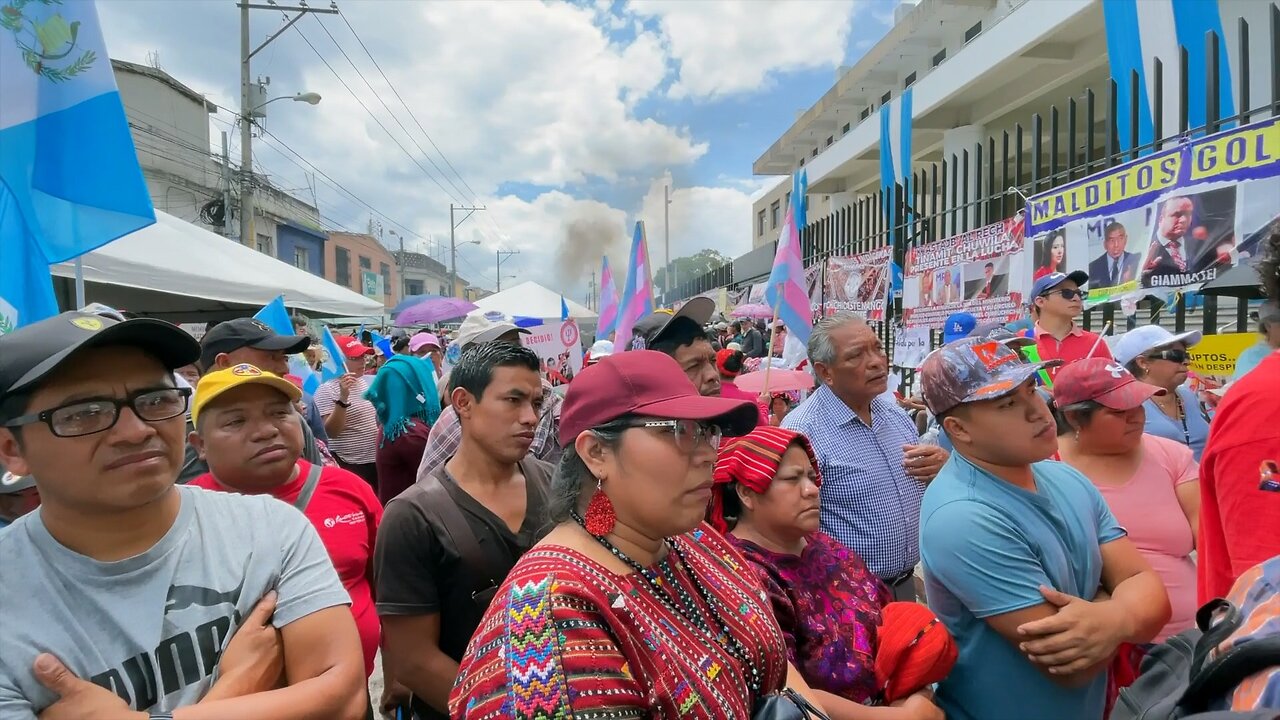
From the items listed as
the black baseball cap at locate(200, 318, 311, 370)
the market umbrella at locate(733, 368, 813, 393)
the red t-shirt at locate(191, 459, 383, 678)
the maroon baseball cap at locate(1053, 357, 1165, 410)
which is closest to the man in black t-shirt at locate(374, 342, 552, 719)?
the red t-shirt at locate(191, 459, 383, 678)

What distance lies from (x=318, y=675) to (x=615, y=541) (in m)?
0.72

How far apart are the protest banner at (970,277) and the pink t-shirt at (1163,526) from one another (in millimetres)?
4097

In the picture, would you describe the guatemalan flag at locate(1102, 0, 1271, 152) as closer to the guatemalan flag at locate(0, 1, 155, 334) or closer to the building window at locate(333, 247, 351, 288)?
the guatemalan flag at locate(0, 1, 155, 334)

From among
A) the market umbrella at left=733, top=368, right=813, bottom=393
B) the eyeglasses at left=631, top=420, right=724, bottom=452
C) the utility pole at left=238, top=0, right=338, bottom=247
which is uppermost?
the utility pole at left=238, top=0, right=338, bottom=247

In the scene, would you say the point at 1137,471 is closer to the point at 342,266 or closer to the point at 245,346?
the point at 245,346

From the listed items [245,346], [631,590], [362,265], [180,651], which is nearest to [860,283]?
[245,346]

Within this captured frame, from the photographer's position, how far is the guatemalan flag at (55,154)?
264 cm

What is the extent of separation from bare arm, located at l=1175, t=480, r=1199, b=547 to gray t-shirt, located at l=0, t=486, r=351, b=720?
302 centimetres

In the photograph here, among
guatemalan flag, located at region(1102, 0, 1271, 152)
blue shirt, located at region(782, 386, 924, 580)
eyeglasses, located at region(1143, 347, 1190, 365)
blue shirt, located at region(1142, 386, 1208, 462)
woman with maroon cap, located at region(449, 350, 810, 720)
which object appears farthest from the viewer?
guatemalan flag, located at region(1102, 0, 1271, 152)

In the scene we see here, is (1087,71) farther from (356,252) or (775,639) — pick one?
(356,252)

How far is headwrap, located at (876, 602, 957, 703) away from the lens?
1.91 metres

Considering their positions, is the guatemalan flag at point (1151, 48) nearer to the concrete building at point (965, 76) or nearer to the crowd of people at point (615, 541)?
the concrete building at point (965, 76)

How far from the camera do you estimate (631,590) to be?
4.33 feet

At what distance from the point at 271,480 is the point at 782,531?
169 cm
